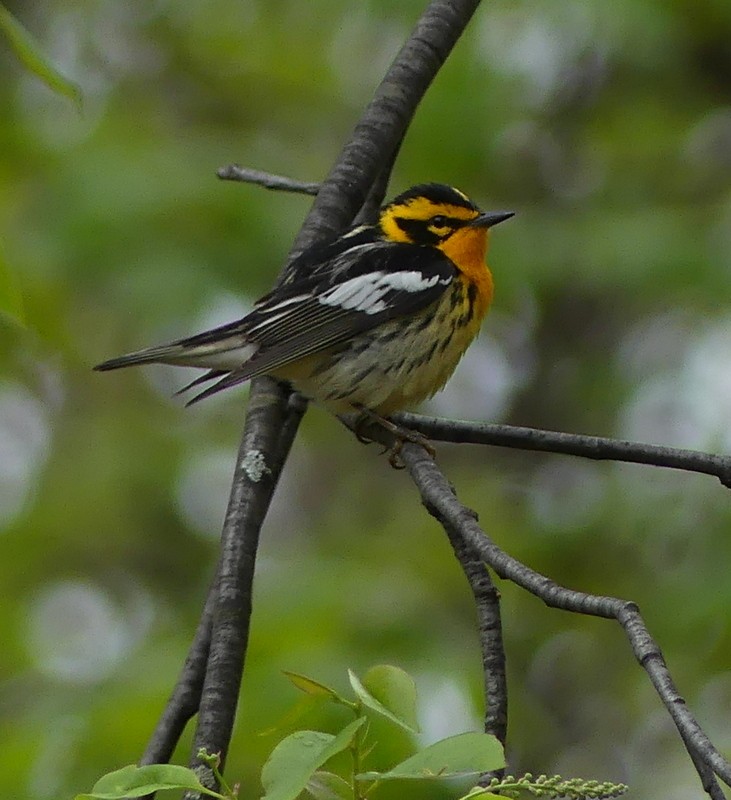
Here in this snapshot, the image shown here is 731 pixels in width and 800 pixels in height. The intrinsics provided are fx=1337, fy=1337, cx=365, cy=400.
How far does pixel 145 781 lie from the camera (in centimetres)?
172

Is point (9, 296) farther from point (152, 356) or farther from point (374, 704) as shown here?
point (152, 356)

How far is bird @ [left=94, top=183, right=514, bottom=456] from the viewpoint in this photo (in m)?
4.30

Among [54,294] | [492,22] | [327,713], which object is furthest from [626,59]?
[327,713]

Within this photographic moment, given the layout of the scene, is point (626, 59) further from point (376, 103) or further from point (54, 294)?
point (376, 103)

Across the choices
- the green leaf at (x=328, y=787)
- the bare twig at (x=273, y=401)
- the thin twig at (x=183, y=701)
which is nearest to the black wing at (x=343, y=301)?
the bare twig at (x=273, y=401)

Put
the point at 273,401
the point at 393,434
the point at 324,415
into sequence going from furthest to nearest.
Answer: the point at 324,415 → the point at 393,434 → the point at 273,401

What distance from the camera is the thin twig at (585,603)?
1649 mm

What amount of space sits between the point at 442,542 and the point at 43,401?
3008 mm

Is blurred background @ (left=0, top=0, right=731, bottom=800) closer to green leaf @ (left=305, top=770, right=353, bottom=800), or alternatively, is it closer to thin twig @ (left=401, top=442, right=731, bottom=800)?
thin twig @ (left=401, top=442, right=731, bottom=800)

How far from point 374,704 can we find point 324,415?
6.48m

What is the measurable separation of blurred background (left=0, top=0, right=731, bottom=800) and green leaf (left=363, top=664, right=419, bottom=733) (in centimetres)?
199

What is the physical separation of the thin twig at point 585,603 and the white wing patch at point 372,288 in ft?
5.77

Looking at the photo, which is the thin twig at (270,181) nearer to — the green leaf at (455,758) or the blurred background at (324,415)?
the blurred background at (324,415)

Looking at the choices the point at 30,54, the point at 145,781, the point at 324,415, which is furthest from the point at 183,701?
the point at 324,415
